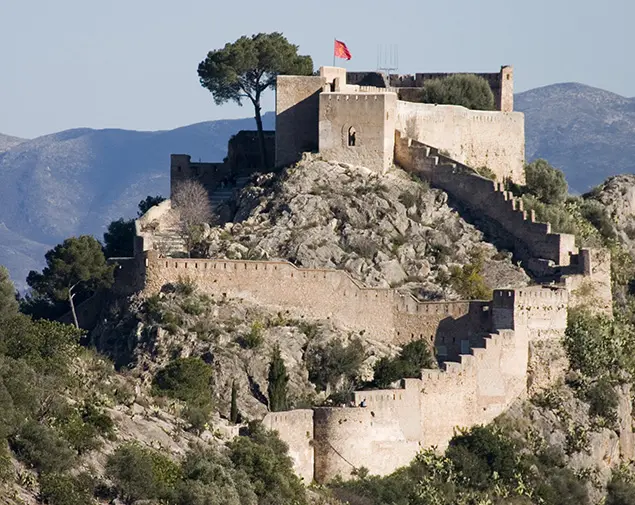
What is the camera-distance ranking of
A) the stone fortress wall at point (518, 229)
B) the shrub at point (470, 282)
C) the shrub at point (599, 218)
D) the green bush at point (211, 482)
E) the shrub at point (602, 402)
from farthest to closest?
the shrub at point (599, 218)
the stone fortress wall at point (518, 229)
the shrub at point (470, 282)
the shrub at point (602, 402)
the green bush at point (211, 482)

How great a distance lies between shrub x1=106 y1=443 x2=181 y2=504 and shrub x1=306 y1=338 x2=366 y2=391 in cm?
1093

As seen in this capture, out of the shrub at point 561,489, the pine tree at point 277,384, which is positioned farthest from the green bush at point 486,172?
the shrub at point 561,489

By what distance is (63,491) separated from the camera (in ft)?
148

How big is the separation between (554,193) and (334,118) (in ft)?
27.4

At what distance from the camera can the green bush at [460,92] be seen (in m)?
74.1

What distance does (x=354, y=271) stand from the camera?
63875 millimetres

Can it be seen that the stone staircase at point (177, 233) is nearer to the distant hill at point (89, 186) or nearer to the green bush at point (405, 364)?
the green bush at point (405, 364)

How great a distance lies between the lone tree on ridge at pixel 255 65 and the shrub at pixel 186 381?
15.3m

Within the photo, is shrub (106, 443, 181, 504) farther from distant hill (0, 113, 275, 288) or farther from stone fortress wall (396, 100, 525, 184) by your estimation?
distant hill (0, 113, 275, 288)

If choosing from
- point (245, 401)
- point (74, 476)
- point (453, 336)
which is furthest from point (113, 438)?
point (453, 336)

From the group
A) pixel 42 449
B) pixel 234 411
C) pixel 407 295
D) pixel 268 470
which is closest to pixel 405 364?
pixel 407 295

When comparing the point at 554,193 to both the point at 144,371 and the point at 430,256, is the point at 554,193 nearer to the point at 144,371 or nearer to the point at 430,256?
the point at 430,256

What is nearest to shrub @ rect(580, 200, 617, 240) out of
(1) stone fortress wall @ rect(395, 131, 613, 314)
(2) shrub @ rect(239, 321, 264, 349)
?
(1) stone fortress wall @ rect(395, 131, 613, 314)

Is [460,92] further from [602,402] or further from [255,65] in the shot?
[602,402]
